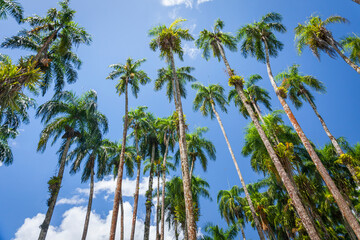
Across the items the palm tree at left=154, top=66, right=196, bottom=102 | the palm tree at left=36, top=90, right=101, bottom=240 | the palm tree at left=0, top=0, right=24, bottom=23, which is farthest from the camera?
the palm tree at left=154, top=66, right=196, bottom=102

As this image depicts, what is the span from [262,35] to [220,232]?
79.6 ft

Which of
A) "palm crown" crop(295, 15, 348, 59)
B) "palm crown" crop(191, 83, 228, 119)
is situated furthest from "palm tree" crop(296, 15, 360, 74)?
"palm crown" crop(191, 83, 228, 119)

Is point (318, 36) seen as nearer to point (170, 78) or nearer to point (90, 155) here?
point (170, 78)

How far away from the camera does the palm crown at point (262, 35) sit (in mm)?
17438

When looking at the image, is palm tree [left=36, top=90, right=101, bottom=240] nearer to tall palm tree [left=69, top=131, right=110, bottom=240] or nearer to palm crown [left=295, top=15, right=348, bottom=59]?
tall palm tree [left=69, top=131, right=110, bottom=240]

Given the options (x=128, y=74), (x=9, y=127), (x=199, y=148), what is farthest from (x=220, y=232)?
(x=9, y=127)

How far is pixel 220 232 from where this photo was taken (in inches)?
984

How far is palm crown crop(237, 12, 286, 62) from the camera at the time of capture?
1744cm

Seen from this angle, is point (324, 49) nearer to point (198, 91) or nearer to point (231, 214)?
point (198, 91)

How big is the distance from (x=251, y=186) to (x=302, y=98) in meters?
16.1

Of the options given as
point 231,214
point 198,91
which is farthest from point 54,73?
point 231,214

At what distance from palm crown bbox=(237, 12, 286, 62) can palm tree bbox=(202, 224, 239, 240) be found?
21.8 m

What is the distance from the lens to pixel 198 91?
25.0 m

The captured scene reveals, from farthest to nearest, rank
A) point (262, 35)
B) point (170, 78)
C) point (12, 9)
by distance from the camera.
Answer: point (170, 78)
point (262, 35)
point (12, 9)
